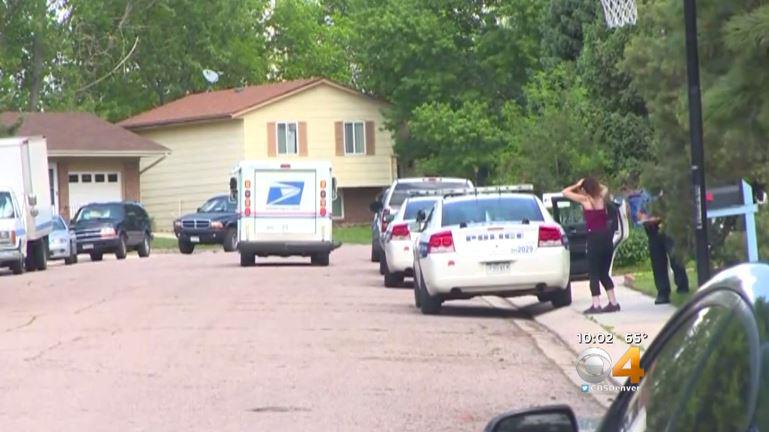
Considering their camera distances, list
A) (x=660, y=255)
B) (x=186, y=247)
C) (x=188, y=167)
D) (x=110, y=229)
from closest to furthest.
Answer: (x=660, y=255) → (x=110, y=229) → (x=186, y=247) → (x=188, y=167)

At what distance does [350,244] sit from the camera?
5097cm

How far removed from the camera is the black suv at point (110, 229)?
42.5 metres

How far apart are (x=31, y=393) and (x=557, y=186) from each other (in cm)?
2055

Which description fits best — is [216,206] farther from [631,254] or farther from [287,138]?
[631,254]

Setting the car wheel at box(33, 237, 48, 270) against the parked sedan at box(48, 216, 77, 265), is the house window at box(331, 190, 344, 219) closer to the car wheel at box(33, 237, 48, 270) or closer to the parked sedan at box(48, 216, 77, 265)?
the parked sedan at box(48, 216, 77, 265)

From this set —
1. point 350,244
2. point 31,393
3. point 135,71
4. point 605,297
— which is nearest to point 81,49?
point 135,71

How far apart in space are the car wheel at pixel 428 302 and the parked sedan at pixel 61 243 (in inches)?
825

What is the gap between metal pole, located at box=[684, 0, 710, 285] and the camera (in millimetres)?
9516

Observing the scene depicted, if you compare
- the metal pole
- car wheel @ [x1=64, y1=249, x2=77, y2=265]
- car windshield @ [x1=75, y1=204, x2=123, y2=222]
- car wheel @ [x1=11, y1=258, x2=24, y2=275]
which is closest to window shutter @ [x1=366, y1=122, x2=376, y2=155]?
car windshield @ [x1=75, y1=204, x2=123, y2=222]

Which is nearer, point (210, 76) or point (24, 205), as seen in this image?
point (24, 205)

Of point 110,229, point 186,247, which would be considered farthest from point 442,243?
point 186,247

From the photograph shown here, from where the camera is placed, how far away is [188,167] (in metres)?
63.7

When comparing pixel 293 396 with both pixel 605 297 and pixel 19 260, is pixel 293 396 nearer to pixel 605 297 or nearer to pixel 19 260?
pixel 605 297

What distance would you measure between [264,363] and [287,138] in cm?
4869
